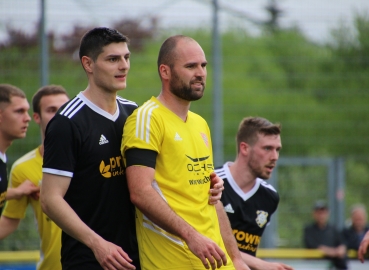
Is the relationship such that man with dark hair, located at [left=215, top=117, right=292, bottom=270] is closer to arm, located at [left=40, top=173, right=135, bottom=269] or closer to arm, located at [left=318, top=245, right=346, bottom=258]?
arm, located at [left=40, top=173, right=135, bottom=269]

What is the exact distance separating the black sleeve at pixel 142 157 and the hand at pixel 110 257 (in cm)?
51

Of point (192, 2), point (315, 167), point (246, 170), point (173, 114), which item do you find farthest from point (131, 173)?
point (315, 167)

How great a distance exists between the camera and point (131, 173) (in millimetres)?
4035

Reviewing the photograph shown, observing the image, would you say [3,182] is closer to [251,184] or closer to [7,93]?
[7,93]

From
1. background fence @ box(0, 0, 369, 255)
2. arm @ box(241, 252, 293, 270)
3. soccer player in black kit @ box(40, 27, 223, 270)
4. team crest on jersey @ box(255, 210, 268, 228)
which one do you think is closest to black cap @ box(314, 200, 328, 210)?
background fence @ box(0, 0, 369, 255)

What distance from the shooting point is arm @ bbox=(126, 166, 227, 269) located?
3.86 m

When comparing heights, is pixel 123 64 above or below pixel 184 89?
above

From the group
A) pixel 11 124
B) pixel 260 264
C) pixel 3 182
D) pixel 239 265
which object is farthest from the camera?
pixel 11 124

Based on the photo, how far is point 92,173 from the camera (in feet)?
13.7

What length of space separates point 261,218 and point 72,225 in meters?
2.27

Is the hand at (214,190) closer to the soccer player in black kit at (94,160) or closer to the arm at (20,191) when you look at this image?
the soccer player in black kit at (94,160)

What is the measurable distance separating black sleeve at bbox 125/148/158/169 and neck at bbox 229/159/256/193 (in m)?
1.88

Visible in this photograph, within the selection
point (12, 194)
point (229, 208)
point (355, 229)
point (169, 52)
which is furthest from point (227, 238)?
point (355, 229)

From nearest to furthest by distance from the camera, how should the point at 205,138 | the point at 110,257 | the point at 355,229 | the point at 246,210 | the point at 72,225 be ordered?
the point at 110,257 < the point at 72,225 < the point at 205,138 < the point at 246,210 < the point at 355,229
